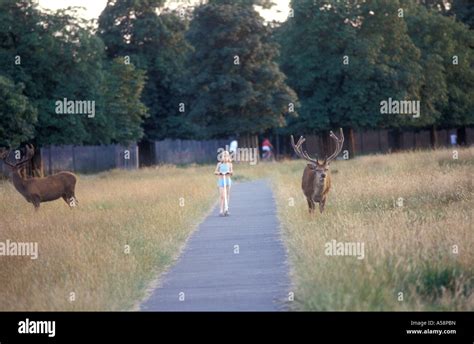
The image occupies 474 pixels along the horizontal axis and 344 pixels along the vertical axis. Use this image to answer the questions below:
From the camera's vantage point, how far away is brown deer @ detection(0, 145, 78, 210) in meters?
26.3

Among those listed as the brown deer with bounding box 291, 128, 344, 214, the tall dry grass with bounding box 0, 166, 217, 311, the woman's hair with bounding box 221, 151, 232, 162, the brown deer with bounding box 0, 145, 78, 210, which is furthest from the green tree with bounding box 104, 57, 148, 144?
the brown deer with bounding box 291, 128, 344, 214

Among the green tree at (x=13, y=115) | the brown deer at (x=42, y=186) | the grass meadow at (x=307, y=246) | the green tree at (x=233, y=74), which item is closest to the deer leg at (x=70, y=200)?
the brown deer at (x=42, y=186)

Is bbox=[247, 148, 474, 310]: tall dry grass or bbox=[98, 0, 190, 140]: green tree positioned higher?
bbox=[98, 0, 190, 140]: green tree

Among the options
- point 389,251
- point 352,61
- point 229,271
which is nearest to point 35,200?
point 229,271

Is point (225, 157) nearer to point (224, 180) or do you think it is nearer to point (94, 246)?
point (224, 180)

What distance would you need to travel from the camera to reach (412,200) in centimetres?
2262

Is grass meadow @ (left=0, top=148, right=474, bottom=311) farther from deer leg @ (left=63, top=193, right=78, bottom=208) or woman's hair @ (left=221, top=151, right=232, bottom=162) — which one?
woman's hair @ (left=221, top=151, right=232, bottom=162)

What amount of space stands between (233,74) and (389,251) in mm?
46986

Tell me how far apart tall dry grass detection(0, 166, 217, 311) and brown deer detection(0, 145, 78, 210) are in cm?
37

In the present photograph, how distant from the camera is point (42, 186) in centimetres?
2664

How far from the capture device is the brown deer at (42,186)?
1035 inches

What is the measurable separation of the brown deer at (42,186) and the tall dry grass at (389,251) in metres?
6.82

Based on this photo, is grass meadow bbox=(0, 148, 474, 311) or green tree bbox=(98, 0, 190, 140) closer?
grass meadow bbox=(0, 148, 474, 311)
